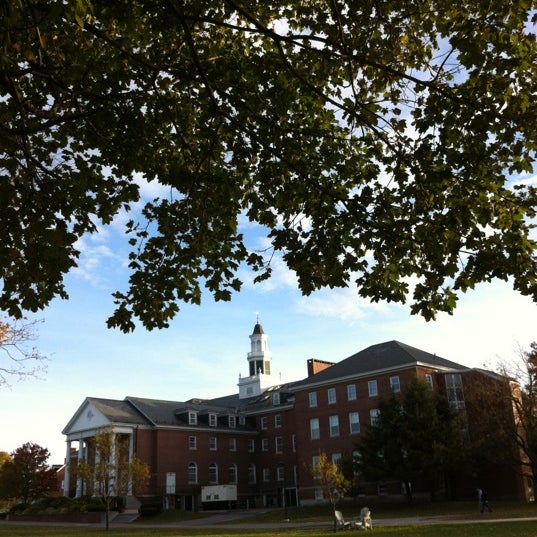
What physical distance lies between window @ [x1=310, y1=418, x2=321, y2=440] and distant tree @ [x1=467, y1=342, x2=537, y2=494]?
16.5 m

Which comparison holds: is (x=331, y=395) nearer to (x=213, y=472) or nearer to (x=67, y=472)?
(x=213, y=472)

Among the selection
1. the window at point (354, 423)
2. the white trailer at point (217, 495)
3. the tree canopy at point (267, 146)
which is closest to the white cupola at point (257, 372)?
the white trailer at point (217, 495)

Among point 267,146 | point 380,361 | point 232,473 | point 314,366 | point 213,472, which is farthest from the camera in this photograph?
point 314,366

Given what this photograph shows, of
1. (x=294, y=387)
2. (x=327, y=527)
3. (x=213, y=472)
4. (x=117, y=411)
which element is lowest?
(x=327, y=527)

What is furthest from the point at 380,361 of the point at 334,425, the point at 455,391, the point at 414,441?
the point at 414,441

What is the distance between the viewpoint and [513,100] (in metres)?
8.55

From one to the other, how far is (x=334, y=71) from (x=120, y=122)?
3.82 meters

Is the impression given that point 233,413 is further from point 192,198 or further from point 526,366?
point 192,198

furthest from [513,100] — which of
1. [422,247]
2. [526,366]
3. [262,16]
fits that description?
[526,366]

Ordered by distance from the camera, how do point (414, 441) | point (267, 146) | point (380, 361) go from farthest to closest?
1. point (380, 361)
2. point (414, 441)
3. point (267, 146)

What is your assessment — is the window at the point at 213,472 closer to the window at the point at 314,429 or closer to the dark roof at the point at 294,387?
the dark roof at the point at 294,387

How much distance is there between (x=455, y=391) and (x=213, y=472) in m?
25.6

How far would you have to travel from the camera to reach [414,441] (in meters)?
39.5

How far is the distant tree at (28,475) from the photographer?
59312mm
